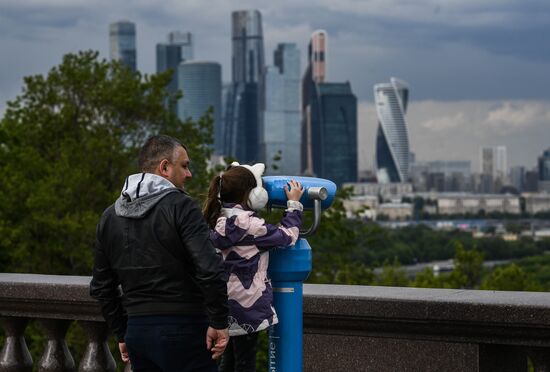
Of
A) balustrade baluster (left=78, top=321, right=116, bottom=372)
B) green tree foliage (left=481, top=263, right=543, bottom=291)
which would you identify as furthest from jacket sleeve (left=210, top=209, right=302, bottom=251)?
green tree foliage (left=481, top=263, right=543, bottom=291)

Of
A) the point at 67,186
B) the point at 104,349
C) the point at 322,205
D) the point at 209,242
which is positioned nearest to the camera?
the point at 209,242

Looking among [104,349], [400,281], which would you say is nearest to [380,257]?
[400,281]

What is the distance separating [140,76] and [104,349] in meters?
36.0

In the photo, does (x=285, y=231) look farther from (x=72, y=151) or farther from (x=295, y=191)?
(x=72, y=151)

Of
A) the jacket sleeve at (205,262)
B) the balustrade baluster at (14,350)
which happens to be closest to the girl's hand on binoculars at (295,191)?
the jacket sleeve at (205,262)

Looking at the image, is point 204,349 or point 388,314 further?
point 388,314

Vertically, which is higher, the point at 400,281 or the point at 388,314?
the point at 388,314

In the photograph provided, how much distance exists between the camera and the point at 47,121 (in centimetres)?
3938

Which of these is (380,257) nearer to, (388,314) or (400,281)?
(400,281)

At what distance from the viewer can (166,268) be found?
173 inches

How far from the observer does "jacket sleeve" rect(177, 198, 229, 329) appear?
429cm

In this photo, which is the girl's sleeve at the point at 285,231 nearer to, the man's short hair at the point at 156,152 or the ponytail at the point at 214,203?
the ponytail at the point at 214,203

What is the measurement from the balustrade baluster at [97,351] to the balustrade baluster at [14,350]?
1.34 feet

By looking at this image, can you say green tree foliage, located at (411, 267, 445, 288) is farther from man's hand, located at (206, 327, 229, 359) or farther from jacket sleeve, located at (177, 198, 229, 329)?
jacket sleeve, located at (177, 198, 229, 329)
